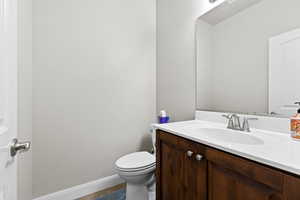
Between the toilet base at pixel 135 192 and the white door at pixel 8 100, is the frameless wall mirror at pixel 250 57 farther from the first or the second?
the white door at pixel 8 100

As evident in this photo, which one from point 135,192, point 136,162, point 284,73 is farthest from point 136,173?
point 284,73

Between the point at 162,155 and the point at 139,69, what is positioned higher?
the point at 139,69

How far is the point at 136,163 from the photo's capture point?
1.26 metres

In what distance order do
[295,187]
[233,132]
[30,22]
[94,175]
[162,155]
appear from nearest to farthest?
[295,187]
[233,132]
[162,155]
[30,22]
[94,175]

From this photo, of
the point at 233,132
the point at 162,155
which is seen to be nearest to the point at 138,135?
the point at 162,155

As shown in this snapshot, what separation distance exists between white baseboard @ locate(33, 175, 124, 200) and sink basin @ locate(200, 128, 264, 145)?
3.91 feet

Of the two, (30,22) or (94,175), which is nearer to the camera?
(30,22)

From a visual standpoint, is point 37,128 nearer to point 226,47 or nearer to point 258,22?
point 226,47

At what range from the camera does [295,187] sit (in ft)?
1.44

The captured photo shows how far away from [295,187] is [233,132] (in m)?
0.52

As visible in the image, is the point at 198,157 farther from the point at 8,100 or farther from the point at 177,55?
the point at 177,55

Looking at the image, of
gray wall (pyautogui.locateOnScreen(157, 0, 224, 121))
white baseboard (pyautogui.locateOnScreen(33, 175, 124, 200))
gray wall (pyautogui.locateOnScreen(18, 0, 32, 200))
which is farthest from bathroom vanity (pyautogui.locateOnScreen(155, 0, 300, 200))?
gray wall (pyautogui.locateOnScreen(18, 0, 32, 200))

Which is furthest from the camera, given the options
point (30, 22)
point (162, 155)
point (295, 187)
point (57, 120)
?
point (57, 120)

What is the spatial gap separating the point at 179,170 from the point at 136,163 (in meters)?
0.48
